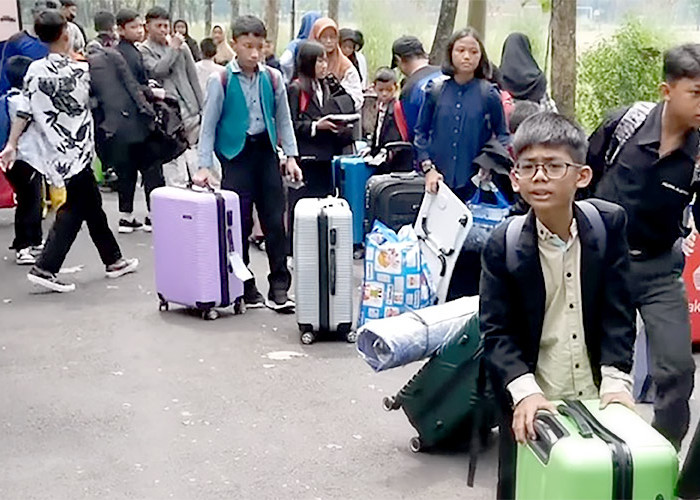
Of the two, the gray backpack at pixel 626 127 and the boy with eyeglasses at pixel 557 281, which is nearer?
the boy with eyeglasses at pixel 557 281

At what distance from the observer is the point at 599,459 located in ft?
7.91

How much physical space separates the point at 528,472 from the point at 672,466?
1.18ft

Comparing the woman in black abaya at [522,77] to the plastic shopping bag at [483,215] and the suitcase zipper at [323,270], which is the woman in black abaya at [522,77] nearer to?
the plastic shopping bag at [483,215]

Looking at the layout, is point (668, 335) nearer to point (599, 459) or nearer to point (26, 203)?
point (599, 459)

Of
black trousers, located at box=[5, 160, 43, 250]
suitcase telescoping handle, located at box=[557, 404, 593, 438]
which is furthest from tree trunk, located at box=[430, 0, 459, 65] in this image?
suitcase telescoping handle, located at box=[557, 404, 593, 438]

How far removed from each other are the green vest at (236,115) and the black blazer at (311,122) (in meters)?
1.02

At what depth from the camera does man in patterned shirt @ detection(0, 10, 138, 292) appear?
732 cm

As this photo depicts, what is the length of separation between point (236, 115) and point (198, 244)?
2.74 ft

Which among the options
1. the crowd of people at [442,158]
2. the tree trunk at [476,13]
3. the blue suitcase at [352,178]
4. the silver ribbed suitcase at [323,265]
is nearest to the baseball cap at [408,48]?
Answer: the crowd of people at [442,158]

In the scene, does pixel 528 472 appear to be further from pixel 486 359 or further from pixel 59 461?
pixel 59 461

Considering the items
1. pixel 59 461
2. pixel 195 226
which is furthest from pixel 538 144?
pixel 195 226

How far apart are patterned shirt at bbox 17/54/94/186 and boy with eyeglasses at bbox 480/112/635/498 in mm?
5029

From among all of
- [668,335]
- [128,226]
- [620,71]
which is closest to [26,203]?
[128,226]

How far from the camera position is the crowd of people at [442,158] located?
290 centimetres
